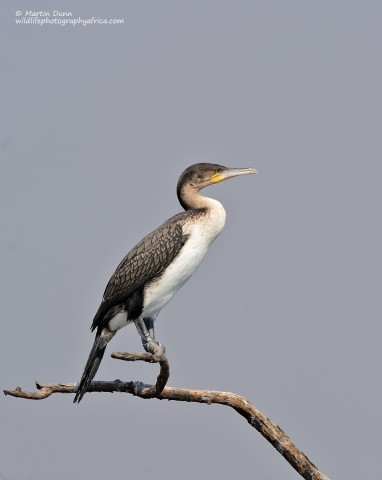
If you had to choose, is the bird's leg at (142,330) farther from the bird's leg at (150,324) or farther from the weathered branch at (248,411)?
the weathered branch at (248,411)

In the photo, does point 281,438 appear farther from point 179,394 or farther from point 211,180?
point 211,180

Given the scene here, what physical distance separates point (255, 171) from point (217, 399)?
99.9 inches

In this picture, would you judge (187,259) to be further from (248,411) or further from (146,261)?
(248,411)

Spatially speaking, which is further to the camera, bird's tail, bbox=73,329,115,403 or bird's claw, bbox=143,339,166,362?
bird's tail, bbox=73,329,115,403

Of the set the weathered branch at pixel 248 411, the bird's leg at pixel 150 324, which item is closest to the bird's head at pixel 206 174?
the bird's leg at pixel 150 324

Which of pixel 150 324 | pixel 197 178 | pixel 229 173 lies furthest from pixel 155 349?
pixel 229 173

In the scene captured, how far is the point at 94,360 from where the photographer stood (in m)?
11.5

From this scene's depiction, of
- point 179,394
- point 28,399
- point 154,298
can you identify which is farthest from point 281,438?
point 28,399

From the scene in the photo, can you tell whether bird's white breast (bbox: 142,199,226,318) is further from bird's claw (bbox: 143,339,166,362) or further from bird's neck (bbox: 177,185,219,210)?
bird's claw (bbox: 143,339,166,362)

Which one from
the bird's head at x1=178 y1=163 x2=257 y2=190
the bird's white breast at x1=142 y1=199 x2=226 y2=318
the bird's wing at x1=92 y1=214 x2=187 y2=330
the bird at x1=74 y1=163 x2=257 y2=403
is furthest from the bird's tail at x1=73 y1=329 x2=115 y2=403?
the bird's head at x1=178 y1=163 x2=257 y2=190

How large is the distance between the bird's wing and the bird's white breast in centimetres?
7

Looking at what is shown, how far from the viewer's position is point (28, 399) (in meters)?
11.3

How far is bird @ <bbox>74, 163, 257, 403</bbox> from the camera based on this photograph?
1140cm

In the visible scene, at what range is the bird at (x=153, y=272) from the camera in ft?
37.4
